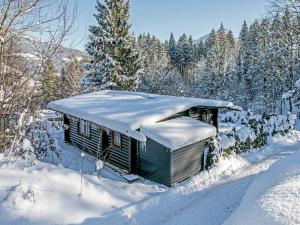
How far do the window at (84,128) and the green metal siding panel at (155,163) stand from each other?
14.3 feet

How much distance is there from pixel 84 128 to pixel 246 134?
8914 millimetres

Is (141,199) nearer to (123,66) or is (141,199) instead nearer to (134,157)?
(134,157)

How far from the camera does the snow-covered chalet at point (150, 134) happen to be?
12.1 m

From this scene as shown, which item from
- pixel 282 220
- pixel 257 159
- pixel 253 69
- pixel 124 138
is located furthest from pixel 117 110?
pixel 253 69

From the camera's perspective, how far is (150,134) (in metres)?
12.1

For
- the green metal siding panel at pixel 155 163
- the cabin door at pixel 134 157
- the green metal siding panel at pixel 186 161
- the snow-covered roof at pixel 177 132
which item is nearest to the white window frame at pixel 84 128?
the cabin door at pixel 134 157

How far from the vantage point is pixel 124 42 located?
28141 mm

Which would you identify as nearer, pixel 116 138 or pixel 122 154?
pixel 122 154

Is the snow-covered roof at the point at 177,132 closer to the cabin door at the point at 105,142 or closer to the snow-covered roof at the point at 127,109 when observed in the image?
the snow-covered roof at the point at 127,109

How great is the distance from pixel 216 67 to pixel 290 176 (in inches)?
1745

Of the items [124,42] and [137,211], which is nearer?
[137,211]

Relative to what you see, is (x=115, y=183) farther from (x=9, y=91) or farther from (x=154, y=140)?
(x=9, y=91)

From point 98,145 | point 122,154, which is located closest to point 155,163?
point 122,154

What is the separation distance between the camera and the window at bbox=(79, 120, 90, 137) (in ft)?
54.2
